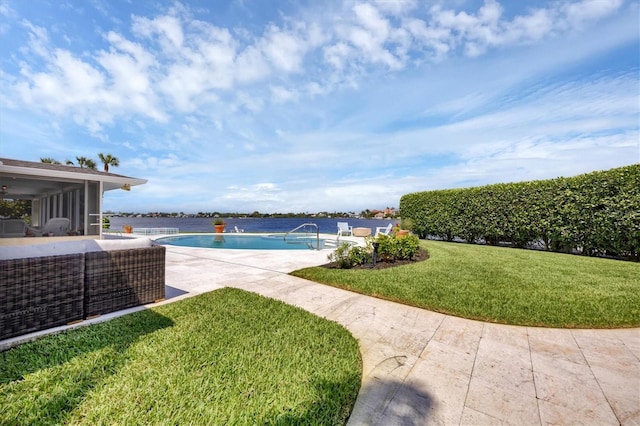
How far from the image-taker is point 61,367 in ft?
8.45

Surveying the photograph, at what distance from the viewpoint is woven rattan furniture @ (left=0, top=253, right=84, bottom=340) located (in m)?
3.05

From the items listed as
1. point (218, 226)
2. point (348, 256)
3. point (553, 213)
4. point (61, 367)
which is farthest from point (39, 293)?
point (218, 226)

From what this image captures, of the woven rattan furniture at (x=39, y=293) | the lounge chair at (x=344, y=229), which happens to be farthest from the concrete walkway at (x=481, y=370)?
the lounge chair at (x=344, y=229)

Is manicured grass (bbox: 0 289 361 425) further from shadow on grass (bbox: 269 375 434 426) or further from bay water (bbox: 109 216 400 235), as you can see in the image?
bay water (bbox: 109 216 400 235)

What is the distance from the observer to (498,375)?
2.62 metres

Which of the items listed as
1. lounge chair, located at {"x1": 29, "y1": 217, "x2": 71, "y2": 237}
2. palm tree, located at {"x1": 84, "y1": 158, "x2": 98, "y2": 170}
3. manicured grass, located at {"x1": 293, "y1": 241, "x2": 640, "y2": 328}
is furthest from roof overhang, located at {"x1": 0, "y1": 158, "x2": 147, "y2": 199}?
palm tree, located at {"x1": 84, "y1": 158, "x2": 98, "y2": 170}

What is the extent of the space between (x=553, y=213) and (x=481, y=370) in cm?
1152

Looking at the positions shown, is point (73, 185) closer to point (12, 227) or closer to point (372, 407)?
point (12, 227)

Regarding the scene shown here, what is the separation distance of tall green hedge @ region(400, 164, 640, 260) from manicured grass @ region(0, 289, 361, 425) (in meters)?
11.5

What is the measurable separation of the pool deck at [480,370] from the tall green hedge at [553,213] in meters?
8.26

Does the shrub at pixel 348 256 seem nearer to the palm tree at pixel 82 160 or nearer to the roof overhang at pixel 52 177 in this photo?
the roof overhang at pixel 52 177

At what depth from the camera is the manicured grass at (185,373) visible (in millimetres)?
1993

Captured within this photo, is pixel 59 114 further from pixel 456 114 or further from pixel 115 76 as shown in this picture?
pixel 456 114

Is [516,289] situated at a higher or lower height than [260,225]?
higher
